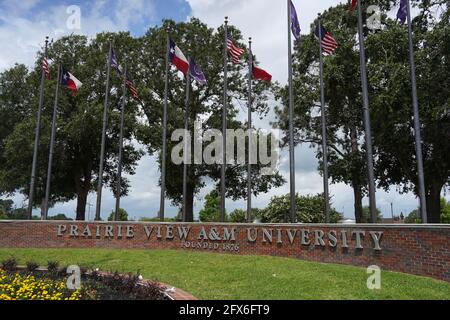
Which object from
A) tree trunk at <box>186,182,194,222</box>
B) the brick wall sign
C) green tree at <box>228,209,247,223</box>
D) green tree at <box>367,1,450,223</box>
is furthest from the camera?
green tree at <box>228,209,247,223</box>

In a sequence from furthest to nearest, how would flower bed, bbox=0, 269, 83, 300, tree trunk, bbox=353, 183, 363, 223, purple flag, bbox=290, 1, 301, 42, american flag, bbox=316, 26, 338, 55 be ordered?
tree trunk, bbox=353, 183, 363, 223 < purple flag, bbox=290, 1, 301, 42 < american flag, bbox=316, 26, 338, 55 < flower bed, bbox=0, 269, 83, 300

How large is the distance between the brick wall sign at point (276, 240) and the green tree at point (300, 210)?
1125 centimetres

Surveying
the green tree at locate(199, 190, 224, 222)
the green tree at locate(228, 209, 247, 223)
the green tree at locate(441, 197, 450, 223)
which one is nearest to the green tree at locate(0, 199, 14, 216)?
the green tree at locate(199, 190, 224, 222)

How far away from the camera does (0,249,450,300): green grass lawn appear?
28.7 feet

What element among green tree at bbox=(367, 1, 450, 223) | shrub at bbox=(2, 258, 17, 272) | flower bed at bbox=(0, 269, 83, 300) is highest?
green tree at bbox=(367, 1, 450, 223)

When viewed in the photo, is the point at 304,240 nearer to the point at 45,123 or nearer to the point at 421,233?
the point at 421,233

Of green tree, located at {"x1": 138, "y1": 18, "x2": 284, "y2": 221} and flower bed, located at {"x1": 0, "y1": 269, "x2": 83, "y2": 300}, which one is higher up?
green tree, located at {"x1": 138, "y1": 18, "x2": 284, "y2": 221}

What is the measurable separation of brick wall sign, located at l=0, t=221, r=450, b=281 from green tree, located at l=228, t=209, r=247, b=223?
19.0 metres

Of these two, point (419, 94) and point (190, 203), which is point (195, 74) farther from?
point (190, 203)

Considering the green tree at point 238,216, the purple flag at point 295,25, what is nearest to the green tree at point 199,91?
the green tree at point 238,216

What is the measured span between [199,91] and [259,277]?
21665mm

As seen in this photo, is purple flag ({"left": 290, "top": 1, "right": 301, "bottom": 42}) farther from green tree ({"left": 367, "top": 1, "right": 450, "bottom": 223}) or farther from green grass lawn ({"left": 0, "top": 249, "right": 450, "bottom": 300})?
green grass lawn ({"left": 0, "top": 249, "right": 450, "bottom": 300})

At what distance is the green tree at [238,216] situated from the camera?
1422 inches
